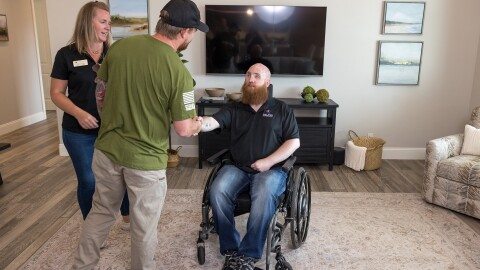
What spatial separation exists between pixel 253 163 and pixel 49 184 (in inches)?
84.2

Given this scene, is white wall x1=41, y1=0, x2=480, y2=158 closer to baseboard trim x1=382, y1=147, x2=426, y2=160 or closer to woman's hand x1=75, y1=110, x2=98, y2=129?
baseboard trim x1=382, y1=147, x2=426, y2=160

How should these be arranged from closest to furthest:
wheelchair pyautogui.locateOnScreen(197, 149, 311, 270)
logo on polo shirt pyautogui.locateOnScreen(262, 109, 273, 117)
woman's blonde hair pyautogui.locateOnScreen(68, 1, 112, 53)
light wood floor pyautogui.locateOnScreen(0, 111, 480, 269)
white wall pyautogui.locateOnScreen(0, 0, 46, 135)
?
woman's blonde hair pyautogui.locateOnScreen(68, 1, 112, 53) < wheelchair pyautogui.locateOnScreen(197, 149, 311, 270) < logo on polo shirt pyautogui.locateOnScreen(262, 109, 273, 117) < light wood floor pyautogui.locateOnScreen(0, 111, 480, 269) < white wall pyautogui.locateOnScreen(0, 0, 46, 135)

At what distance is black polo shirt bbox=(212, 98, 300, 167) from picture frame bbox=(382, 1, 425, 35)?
2.26 meters

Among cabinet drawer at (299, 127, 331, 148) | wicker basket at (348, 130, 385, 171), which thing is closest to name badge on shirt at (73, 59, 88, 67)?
cabinet drawer at (299, 127, 331, 148)

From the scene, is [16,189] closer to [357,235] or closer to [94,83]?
[94,83]

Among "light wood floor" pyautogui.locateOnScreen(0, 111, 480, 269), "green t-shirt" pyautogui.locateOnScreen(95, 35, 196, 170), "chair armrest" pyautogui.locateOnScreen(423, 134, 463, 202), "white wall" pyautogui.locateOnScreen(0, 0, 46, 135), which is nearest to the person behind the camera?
"green t-shirt" pyautogui.locateOnScreen(95, 35, 196, 170)

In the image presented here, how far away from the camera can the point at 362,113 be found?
428 cm

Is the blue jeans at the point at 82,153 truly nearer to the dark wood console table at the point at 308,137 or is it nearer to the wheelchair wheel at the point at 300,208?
the wheelchair wheel at the point at 300,208

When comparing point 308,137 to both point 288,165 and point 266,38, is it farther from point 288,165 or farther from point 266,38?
point 288,165

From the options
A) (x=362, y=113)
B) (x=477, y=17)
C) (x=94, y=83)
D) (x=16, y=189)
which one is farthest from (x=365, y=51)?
(x=16, y=189)

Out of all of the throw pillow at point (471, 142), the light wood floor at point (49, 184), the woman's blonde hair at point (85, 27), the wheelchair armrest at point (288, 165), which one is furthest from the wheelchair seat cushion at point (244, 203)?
the throw pillow at point (471, 142)

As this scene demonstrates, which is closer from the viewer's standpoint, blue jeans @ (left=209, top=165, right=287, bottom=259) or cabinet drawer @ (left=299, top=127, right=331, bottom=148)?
blue jeans @ (left=209, top=165, right=287, bottom=259)

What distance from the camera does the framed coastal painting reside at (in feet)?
13.1

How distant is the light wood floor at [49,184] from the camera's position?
257 centimetres
